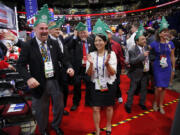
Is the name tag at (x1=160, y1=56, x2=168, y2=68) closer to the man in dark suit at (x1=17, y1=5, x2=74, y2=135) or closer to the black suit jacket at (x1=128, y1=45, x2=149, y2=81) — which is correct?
the black suit jacket at (x1=128, y1=45, x2=149, y2=81)

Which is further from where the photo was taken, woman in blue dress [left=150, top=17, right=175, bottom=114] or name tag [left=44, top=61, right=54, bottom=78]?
woman in blue dress [left=150, top=17, right=175, bottom=114]

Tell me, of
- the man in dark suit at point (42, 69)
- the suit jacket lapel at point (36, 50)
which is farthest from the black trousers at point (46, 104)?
the suit jacket lapel at point (36, 50)

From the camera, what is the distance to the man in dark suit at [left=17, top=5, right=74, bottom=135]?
180 centimetres

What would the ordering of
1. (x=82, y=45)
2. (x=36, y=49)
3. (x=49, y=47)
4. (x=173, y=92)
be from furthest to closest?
(x=173, y=92), (x=82, y=45), (x=49, y=47), (x=36, y=49)

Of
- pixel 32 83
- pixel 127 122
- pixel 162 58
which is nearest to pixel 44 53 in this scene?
pixel 32 83

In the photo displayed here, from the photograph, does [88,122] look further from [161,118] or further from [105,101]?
[161,118]

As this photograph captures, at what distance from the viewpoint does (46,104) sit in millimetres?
2041

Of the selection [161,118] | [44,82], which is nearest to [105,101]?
[44,82]

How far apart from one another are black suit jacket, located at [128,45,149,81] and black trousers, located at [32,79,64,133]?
4.93ft

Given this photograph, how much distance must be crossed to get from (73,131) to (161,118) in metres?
1.71

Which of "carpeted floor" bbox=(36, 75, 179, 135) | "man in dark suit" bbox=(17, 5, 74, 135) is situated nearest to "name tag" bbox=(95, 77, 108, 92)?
"man in dark suit" bbox=(17, 5, 74, 135)

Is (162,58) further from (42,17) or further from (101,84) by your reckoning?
(42,17)

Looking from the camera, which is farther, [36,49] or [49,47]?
[49,47]

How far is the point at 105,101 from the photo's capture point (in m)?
1.97
